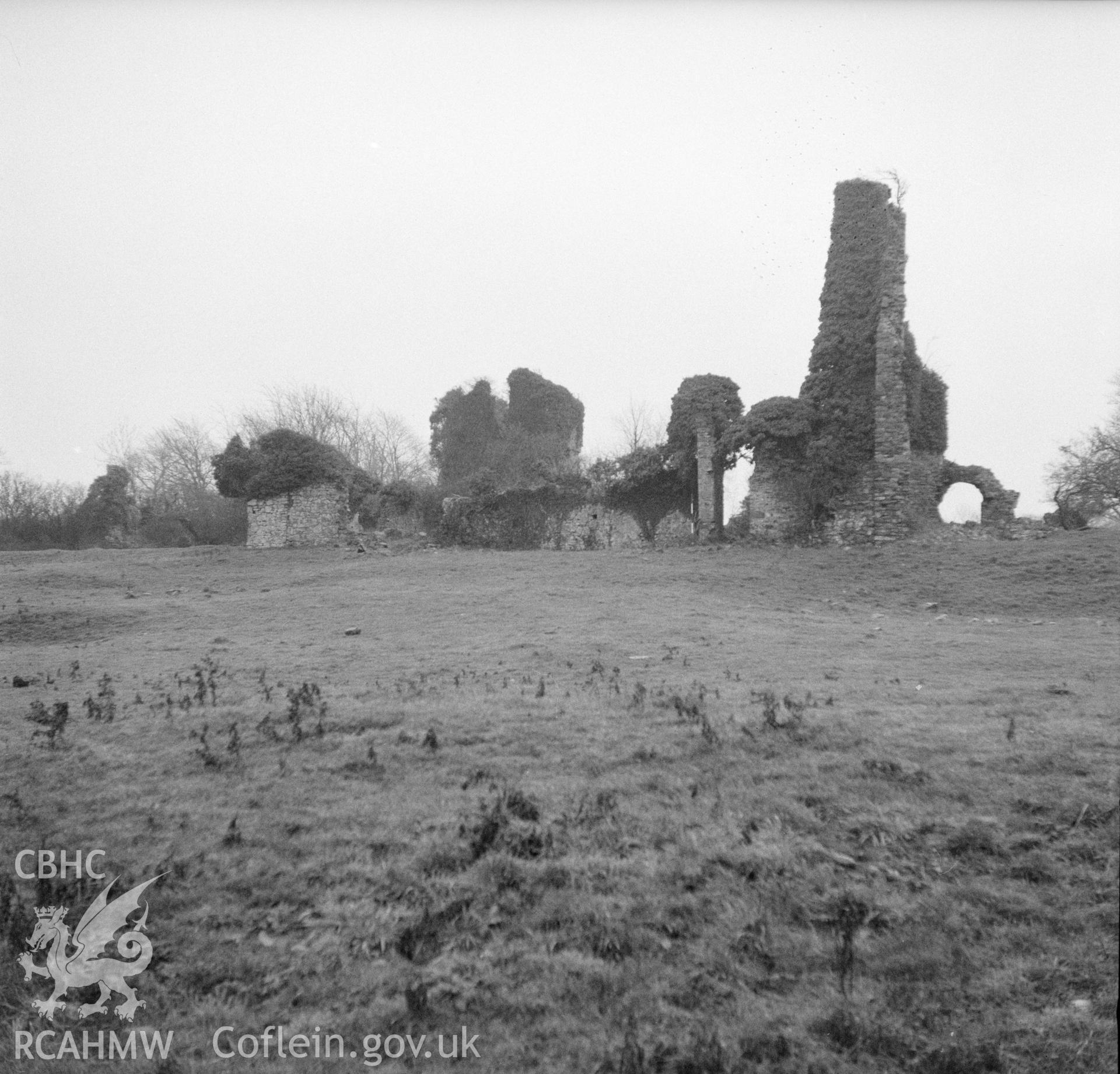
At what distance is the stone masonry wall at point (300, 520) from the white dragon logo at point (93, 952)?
2712 cm

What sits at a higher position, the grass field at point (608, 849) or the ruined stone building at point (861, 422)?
the ruined stone building at point (861, 422)

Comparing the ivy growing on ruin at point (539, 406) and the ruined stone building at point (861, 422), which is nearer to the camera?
the ruined stone building at point (861, 422)

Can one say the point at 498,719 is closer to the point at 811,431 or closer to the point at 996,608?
the point at 996,608

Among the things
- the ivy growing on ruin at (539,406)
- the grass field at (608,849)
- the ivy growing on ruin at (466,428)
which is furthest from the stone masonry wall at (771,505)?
the ivy growing on ruin at (466,428)

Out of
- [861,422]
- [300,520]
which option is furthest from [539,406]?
[861,422]

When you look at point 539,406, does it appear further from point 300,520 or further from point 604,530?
point 300,520

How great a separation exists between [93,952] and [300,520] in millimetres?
28470

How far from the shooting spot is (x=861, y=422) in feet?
83.8

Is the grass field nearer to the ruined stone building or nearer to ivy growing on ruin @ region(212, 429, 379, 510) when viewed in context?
the ruined stone building

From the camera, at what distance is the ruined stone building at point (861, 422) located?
24.6m

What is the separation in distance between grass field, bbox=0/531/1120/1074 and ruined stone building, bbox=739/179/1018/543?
14783mm

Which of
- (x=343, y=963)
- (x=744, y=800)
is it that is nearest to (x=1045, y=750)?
(x=744, y=800)

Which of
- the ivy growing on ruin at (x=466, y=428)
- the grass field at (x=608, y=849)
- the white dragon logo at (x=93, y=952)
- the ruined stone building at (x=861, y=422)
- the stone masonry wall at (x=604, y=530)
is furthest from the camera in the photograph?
the ivy growing on ruin at (x=466, y=428)

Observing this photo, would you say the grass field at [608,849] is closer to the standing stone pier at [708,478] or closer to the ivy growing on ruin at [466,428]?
the standing stone pier at [708,478]
